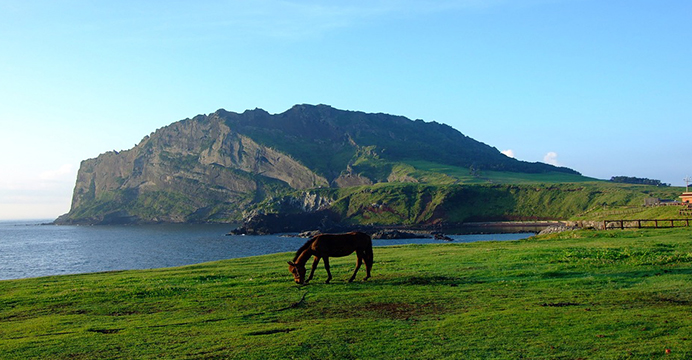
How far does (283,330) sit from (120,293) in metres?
12.7

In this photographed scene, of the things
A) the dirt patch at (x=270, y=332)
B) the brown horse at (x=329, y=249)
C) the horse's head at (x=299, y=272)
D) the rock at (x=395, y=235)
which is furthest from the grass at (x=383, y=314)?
the rock at (x=395, y=235)

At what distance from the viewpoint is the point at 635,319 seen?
54.4 feet

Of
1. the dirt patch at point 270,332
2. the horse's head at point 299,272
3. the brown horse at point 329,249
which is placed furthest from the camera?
the brown horse at point 329,249

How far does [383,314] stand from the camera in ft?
61.9

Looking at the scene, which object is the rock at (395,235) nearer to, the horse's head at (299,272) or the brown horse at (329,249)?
the brown horse at (329,249)

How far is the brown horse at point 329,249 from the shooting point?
1041 inches

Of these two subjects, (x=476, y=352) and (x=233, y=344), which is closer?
(x=476, y=352)

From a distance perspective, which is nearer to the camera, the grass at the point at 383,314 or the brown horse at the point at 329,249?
the grass at the point at 383,314

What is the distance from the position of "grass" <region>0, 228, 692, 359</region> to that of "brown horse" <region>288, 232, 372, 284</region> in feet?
3.35

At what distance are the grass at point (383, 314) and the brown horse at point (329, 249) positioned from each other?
1.02 m

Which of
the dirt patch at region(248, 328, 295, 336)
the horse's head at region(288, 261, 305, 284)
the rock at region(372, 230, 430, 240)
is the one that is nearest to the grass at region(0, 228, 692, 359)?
the dirt patch at region(248, 328, 295, 336)

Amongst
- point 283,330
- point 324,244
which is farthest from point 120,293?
point 283,330

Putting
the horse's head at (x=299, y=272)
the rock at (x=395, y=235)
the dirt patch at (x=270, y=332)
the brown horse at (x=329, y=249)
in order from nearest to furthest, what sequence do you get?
the dirt patch at (x=270, y=332)
the horse's head at (x=299, y=272)
the brown horse at (x=329, y=249)
the rock at (x=395, y=235)

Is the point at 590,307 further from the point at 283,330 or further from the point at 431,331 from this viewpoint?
the point at 283,330
